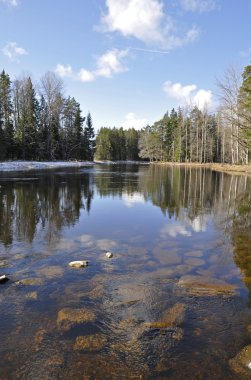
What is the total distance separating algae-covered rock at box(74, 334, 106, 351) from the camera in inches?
177

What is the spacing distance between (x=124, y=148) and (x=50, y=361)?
125m

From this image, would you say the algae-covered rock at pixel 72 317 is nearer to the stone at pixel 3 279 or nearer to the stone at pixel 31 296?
the stone at pixel 31 296

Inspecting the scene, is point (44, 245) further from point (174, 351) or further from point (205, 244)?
point (174, 351)

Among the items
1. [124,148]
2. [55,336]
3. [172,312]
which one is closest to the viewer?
[55,336]

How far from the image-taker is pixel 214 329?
505 centimetres

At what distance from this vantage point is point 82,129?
79188mm

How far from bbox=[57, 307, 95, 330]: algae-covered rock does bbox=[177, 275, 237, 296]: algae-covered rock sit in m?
2.26

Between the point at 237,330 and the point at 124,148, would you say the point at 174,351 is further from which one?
the point at 124,148

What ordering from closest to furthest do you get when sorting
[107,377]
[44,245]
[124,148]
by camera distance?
1. [107,377]
2. [44,245]
3. [124,148]

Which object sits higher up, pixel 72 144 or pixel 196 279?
pixel 72 144

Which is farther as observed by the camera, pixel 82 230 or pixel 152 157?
pixel 152 157

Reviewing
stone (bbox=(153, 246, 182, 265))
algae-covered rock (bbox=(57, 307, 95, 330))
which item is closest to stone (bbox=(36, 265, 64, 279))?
algae-covered rock (bbox=(57, 307, 95, 330))

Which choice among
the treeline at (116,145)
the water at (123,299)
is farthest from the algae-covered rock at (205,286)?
the treeline at (116,145)

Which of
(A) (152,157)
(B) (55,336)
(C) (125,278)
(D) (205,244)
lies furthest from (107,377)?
(A) (152,157)
